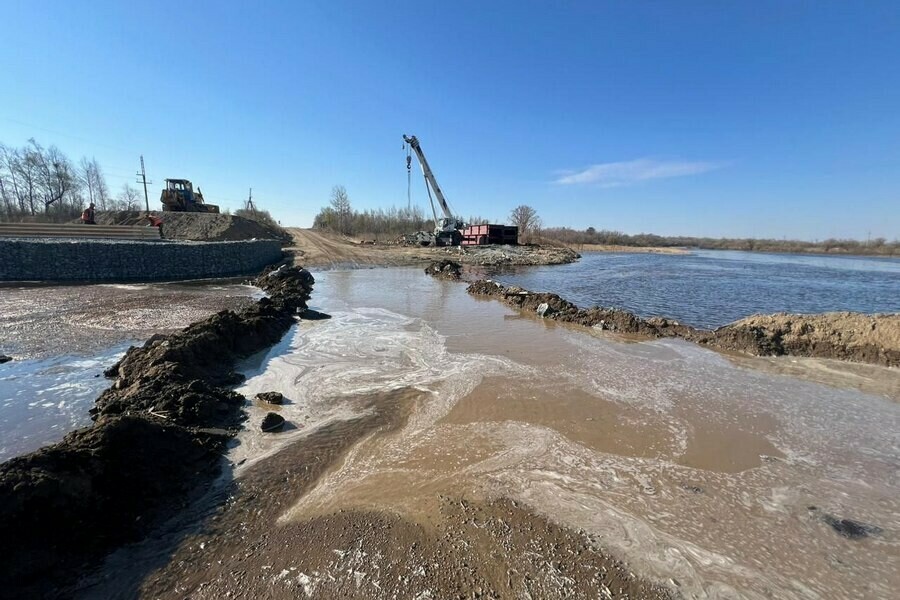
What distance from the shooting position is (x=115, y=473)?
3.64 metres

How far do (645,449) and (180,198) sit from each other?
129 ft

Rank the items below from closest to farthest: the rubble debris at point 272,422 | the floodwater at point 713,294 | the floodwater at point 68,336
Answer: the rubble debris at point 272,422, the floodwater at point 68,336, the floodwater at point 713,294

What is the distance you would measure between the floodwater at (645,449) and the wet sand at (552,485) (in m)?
0.02

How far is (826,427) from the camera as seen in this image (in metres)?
5.64

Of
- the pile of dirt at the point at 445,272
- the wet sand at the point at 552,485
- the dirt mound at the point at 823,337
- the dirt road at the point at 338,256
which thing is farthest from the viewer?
the dirt road at the point at 338,256

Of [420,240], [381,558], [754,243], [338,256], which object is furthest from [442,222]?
[754,243]

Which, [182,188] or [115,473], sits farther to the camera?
[182,188]

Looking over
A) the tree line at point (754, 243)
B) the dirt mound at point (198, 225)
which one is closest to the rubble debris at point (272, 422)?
the dirt mound at point (198, 225)

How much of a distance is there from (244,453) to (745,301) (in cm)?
2025

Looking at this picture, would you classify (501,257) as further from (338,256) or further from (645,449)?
(645,449)

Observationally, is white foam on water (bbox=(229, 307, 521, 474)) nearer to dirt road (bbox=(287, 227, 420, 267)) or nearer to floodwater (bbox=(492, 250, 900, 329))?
floodwater (bbox=(492, 250, 900, 329))

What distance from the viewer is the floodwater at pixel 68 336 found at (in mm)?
5316

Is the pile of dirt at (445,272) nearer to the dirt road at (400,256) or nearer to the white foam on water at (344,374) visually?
the dirt road at (400,256)

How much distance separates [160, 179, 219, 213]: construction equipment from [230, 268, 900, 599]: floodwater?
31.8 meters
